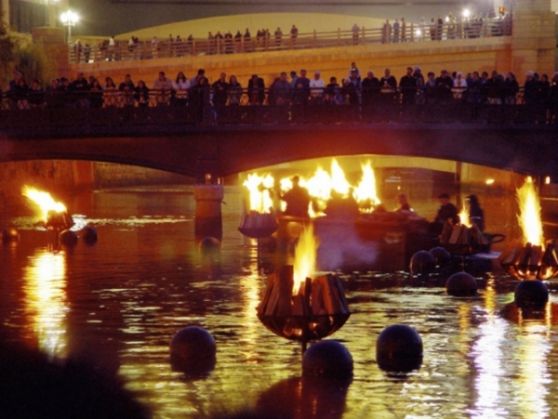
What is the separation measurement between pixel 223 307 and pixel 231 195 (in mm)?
51171

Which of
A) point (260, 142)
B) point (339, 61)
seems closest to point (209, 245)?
point (260, 142)

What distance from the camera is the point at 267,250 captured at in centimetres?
4600

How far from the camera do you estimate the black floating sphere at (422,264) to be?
128 ft

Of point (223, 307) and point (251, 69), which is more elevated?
point (251, 69)

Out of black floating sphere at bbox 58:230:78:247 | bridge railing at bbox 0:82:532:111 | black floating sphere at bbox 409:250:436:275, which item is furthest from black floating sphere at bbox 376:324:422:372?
bridge railing at bbox 0:82:532:111

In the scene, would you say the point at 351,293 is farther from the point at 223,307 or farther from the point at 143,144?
the point at 143,144

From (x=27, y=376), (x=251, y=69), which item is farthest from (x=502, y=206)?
(x=27, y=376)

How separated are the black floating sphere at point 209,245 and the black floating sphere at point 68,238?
13.3 ft

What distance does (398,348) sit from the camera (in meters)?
24.4

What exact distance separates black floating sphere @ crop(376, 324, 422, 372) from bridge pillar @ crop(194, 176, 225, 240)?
88.9 feet

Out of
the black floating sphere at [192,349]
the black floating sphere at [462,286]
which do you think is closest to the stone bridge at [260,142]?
the black floating sphere at [462,286]

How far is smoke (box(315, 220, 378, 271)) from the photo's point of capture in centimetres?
4144

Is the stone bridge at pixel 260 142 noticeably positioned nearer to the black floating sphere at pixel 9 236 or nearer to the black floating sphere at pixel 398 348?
the black floating sphere at pixel 9 236

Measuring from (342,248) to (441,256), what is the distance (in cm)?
635
